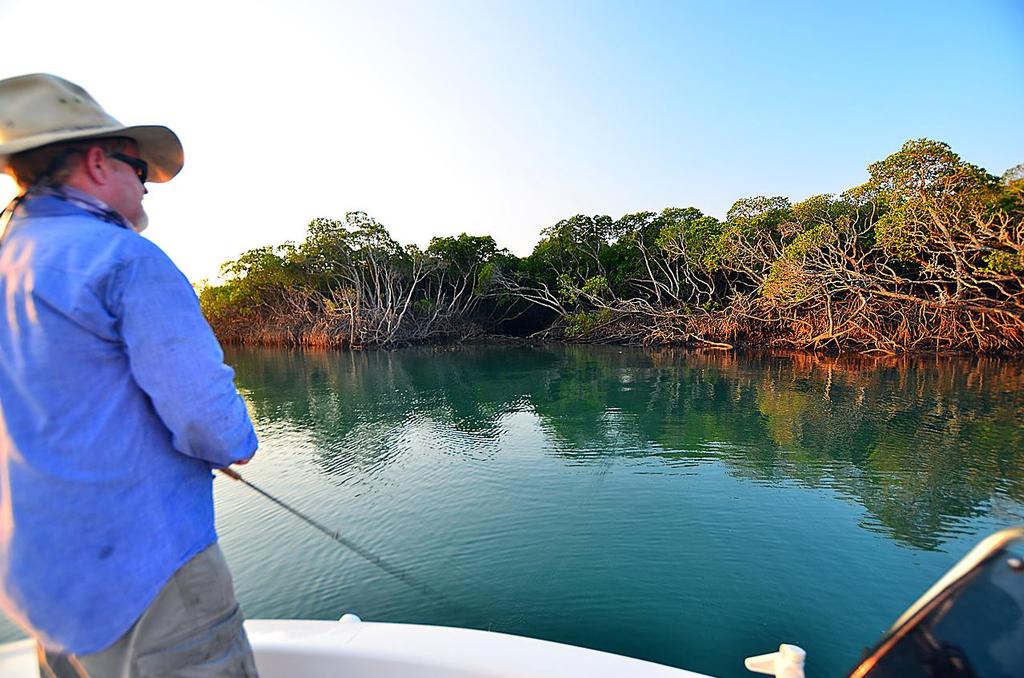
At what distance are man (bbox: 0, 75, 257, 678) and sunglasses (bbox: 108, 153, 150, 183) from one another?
0.04 metres

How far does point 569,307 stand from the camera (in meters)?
25.4

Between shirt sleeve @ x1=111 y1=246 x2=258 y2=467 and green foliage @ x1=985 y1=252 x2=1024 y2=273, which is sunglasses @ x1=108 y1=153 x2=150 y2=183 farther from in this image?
green foliage @ x1=985 y1=252 x2=1024 y2=273

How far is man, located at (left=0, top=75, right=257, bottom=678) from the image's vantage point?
37.4 inches

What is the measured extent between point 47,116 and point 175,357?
1.97 feet

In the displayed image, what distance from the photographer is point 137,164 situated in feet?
Result: 4.07

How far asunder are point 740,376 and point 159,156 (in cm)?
1246

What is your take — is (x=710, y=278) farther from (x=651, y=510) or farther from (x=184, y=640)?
(x=184, y=640)

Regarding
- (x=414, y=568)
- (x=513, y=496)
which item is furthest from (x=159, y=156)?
(x=513, y=496)

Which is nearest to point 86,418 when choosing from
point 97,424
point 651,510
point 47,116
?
point 97,424

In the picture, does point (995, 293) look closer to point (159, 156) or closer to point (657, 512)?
point (657, 512)

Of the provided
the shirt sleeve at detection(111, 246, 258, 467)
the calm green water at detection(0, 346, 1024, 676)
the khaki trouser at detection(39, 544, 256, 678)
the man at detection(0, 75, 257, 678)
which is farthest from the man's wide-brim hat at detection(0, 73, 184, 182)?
the calm green water at detection(0, 346, 1024, 676)

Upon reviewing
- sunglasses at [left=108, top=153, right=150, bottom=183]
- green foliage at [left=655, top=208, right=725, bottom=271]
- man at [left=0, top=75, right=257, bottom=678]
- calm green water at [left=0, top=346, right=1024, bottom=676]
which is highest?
green foliage at [left=655, top=208, right=725, bottom=271]

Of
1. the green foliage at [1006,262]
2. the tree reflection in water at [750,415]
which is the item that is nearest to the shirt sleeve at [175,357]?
the tree reflection in water at [750,415]

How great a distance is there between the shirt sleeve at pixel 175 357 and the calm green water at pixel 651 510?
8.76ft
